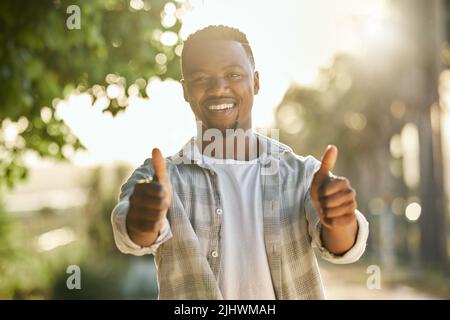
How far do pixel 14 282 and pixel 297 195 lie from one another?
580 centimetres

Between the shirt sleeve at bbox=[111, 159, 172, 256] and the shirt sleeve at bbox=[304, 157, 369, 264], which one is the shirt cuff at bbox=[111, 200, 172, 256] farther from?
the shirt sleeve at bbox=[304, 157, 369, 264]

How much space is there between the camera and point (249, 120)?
1912 millimetres

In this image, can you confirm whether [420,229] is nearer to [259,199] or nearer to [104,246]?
[104,246]

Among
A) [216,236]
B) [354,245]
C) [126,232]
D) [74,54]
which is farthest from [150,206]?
[74,54]

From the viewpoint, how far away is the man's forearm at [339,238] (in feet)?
5.55

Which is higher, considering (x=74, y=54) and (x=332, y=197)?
(x=74, y=54)

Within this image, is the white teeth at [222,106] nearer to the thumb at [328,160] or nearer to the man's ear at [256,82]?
the man's ear at [256,82]

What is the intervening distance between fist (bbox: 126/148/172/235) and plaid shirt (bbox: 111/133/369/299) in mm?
97

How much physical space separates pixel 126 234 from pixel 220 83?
45cm

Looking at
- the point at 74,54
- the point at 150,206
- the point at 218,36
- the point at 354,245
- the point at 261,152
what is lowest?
the point at 354,245

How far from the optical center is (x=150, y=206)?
160 cm

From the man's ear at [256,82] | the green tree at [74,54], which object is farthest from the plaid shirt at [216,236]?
the green tree at [74,54]

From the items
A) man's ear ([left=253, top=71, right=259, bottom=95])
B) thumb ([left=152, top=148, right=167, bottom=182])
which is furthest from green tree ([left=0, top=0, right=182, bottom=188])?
thumb ([left=152, top=148, right=167, bottom=182])

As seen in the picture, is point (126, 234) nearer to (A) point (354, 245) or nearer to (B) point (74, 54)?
(A) point (354, 245)
